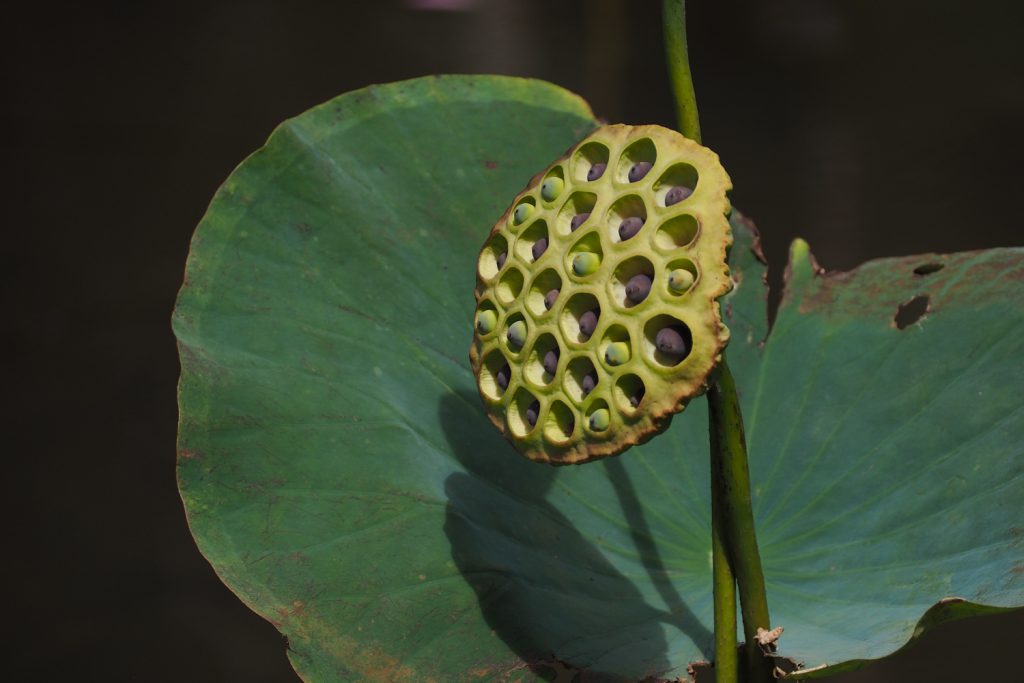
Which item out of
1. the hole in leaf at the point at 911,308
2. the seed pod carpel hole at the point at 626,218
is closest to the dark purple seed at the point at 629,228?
the seed pod carpel hole at the point at 626,218

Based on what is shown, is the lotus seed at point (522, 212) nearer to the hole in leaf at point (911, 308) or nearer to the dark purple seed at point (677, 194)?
the dark purple seed at point (677, 194)

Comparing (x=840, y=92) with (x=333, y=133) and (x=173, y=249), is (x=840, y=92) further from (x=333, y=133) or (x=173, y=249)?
(x=333, y=133)

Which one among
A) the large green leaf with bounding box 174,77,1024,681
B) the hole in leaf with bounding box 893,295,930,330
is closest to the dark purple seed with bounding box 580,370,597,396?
the large green leaf with bounding box 174,77,1024,681

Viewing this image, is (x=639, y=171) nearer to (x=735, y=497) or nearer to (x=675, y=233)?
(x=675, y=233)

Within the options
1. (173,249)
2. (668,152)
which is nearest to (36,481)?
(173,249)

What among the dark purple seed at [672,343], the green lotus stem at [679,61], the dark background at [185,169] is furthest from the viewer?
the dark background at [185,169]

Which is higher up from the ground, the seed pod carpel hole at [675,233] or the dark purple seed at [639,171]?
the dark purple seed at [639,171]
